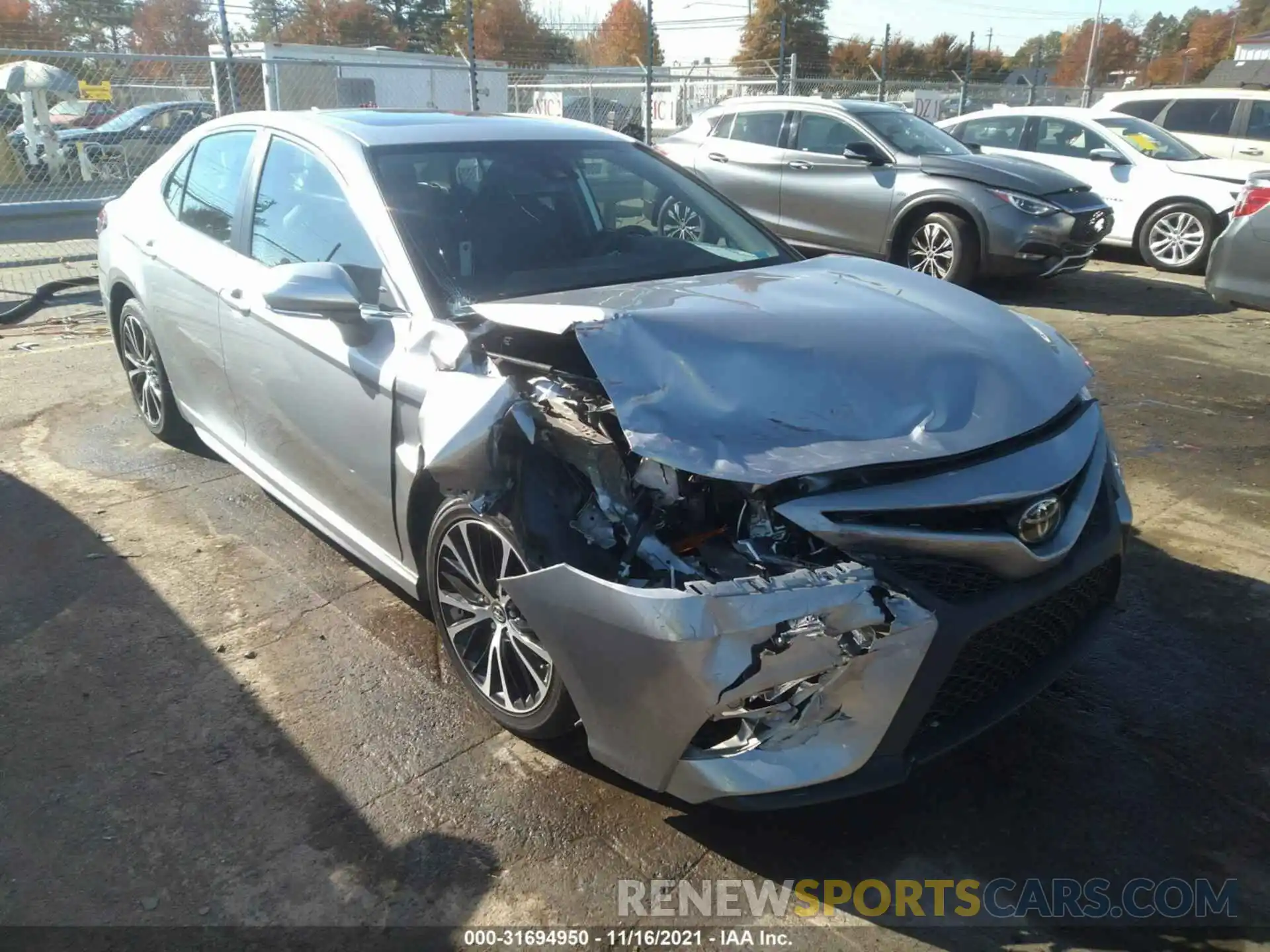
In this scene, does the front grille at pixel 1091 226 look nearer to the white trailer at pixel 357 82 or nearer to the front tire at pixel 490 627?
the front tire at pixel 490 627

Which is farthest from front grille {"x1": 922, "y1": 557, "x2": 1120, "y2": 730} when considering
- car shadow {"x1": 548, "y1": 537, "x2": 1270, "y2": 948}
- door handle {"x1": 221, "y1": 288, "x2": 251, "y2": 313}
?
door handle {"x1": 221, "y1": 288, "x2": 251, "y2": 313}

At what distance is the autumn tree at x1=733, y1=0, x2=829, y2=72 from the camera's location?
49.1 m

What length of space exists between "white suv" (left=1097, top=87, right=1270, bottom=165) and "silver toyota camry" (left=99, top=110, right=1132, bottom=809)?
9893mm

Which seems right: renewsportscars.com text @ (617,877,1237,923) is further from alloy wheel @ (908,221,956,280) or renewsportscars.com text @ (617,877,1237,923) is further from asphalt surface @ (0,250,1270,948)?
alloy wheel @ (908,221,956,280)

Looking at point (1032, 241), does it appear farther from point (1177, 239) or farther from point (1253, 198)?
point (1177, 239)

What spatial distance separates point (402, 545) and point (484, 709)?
0.62 m

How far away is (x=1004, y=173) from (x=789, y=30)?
42143 millimetres

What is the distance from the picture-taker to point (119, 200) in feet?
17.2

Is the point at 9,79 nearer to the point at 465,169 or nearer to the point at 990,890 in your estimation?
the point at 465,169

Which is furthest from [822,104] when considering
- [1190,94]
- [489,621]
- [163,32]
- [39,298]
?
[163,32]

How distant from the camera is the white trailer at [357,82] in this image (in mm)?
16828

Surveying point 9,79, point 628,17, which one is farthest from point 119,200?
point 628,17

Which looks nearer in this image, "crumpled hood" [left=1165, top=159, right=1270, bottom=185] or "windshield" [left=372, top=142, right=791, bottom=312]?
"windshield" [left=372, top=142, right=791, bottom=312]

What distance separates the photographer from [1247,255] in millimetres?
7066
